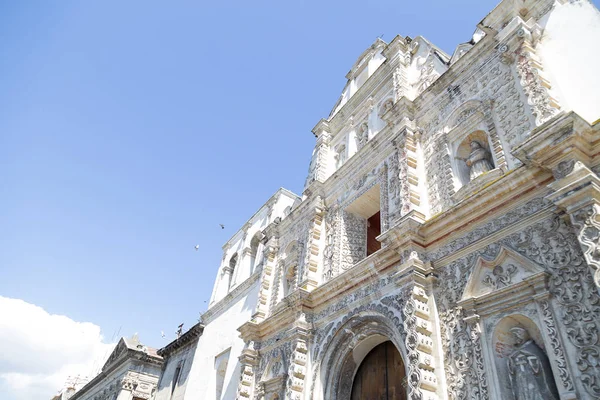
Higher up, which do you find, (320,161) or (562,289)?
(320,161)

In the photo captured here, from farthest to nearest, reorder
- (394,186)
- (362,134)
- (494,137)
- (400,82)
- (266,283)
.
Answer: (266,283) < (362,134) < (400,82) < (394,186) < (494,137)

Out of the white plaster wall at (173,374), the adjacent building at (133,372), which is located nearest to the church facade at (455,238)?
the white plaster wall at (173,374)

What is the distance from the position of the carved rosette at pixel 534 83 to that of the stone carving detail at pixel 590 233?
190 cm

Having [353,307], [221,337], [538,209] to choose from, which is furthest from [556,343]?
[221,337]

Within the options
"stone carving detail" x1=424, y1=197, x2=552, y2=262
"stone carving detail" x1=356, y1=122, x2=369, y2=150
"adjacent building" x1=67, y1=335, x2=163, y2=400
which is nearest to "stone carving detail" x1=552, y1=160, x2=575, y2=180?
"stone carving detail" x1=424, y1=197, x2=552, y2=262

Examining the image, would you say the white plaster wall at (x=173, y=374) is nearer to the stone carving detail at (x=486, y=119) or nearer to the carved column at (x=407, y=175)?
the carved column at (x=407, y=175)

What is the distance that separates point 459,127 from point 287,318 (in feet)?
21.1

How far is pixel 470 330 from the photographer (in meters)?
6.15

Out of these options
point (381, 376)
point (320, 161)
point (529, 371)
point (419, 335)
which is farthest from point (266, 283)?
point (529, 371)

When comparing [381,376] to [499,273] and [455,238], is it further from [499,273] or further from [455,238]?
[499,273]

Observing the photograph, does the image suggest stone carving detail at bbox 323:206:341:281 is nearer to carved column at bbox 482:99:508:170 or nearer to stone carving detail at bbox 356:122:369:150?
stone carving detail at bbox 356:122:369:150

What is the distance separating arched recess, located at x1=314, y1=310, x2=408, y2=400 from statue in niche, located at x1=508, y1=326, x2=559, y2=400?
9.56 ft

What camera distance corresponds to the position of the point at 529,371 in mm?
5285

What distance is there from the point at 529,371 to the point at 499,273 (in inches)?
55.1
